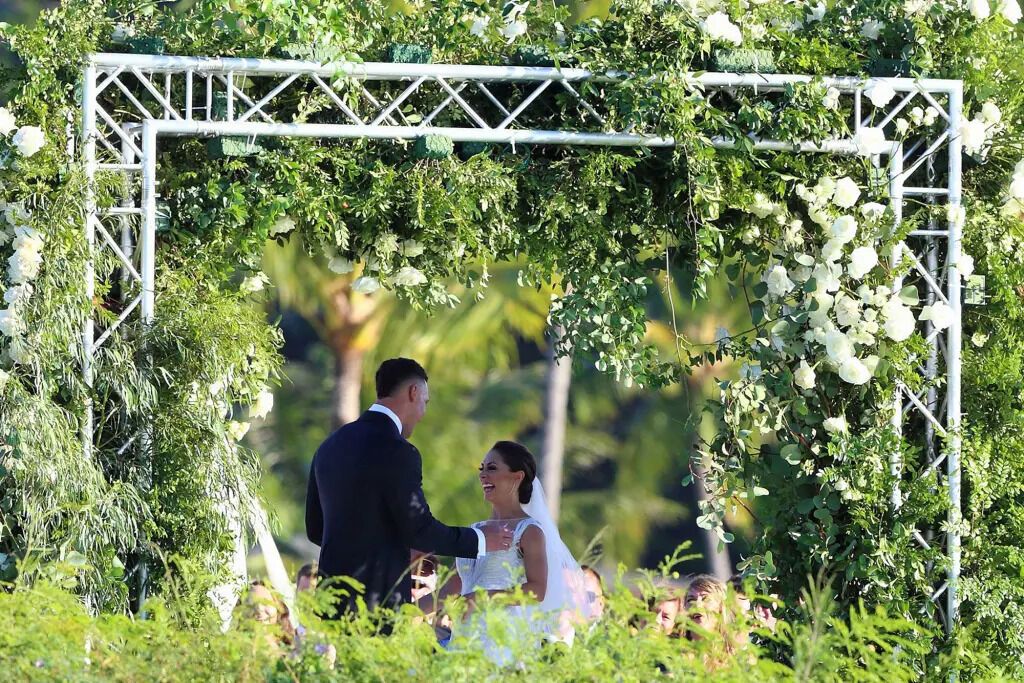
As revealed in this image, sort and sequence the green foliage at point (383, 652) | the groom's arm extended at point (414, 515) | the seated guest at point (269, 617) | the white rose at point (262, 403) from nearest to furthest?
the green foliage at point (383, 652)
the seated guest at point (269, 617)
the groom's arm extended at point (414, 515)
the white rose at point (262, 403)

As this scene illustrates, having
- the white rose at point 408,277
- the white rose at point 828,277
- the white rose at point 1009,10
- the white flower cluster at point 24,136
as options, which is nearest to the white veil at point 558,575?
the white rose at point 408,277

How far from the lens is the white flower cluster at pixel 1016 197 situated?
621 cm

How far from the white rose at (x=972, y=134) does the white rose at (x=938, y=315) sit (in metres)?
0.67

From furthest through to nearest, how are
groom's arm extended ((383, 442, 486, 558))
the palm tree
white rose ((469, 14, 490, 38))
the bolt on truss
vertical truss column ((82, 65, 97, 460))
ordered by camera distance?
the palm tree
white rose ((469, 14, 490, 38))
groom's arm extended ((383, 442, 486, 558))
the bolt on truss
vertical truss column ((82, 65, 97, 460))

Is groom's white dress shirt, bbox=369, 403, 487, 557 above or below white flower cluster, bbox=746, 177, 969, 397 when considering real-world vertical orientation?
below

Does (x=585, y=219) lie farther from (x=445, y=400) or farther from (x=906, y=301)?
(x=445, y=400)

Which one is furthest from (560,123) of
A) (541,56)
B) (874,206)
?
(874,206)

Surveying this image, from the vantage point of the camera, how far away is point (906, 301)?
6.02m

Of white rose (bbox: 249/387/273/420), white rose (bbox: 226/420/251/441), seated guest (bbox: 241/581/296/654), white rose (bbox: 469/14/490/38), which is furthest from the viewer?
white rose (bbox: 249/387/273/420)

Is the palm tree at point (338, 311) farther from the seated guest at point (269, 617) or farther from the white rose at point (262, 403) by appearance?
the seated guest at point (269, 617)

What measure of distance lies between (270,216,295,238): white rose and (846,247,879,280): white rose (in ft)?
7.27

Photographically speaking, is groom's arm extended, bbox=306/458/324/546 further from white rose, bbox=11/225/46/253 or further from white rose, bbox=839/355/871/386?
white rose, bbox=839/355/871/386

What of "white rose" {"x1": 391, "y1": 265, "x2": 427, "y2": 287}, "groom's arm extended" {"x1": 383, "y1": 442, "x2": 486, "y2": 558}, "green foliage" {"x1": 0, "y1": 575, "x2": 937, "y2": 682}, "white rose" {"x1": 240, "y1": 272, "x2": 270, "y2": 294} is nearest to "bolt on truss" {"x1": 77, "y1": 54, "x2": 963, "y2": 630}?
"white rose" {"x1": 391, "y1": 265, "x2": 427, "y2": 287}

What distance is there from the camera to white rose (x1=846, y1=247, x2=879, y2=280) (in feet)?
19.5
